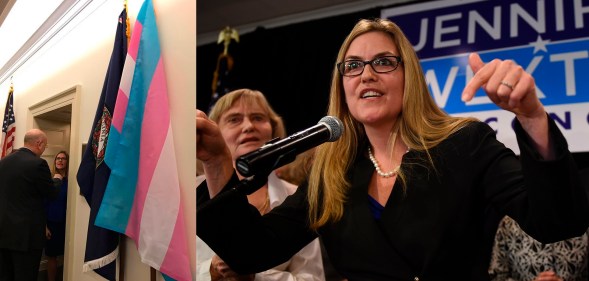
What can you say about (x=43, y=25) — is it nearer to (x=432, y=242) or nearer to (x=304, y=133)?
(x=304, y=133)

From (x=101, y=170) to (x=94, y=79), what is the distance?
174 millimetres

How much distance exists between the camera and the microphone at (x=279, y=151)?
531 mm

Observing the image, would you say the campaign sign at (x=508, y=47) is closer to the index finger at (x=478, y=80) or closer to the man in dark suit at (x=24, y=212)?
the index finger at (x=478, y=80)

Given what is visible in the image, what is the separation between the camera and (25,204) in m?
A: 0.64

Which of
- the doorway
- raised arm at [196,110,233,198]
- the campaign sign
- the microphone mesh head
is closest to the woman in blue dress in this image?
the doorway

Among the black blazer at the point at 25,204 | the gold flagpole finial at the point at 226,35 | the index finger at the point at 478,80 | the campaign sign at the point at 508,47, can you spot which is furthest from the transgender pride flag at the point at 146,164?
the campaign sign at the point at 508,47

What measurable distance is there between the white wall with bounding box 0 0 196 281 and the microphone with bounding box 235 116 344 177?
258 mm

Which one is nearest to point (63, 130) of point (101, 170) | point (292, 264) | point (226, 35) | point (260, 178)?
point (101, 170)

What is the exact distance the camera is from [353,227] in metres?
0.86

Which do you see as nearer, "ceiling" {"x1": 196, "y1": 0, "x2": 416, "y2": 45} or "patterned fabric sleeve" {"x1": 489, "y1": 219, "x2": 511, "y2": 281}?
"patterned fabric sleeve" {"x1": 489, "y1": 219, "x2": 511, "y2": 281}

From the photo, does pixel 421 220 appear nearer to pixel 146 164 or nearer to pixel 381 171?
pixel 381 171

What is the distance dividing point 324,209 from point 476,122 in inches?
14.8

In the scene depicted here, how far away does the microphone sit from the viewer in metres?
0.53

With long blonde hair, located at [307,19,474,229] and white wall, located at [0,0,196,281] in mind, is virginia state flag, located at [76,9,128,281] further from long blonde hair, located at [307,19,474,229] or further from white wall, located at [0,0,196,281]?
long blonde hair, located at [307,19,474,229]
